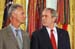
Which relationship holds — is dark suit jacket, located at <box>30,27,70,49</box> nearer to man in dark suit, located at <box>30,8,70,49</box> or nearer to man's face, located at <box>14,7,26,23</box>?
man in dark suit, located at <box>30,8,70,49</box>

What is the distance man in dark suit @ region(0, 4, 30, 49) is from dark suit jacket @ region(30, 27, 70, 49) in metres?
0.08

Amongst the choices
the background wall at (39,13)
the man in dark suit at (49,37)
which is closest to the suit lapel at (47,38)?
the man in dark suit at (49,37)

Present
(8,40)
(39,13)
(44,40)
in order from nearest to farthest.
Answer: (8,40) < (44,40) < (39,13)

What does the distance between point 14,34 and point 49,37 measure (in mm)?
363

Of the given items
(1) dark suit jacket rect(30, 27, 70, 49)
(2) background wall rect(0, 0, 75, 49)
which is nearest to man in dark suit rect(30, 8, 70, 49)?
(1) dark suit jacket rect(30, 27, 70, 49)

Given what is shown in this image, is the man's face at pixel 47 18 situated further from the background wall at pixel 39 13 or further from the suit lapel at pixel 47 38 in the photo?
the background wall at pixel 39 13

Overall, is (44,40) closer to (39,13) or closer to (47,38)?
(47,38)

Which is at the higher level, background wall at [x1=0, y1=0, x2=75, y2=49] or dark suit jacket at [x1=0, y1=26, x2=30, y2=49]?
background wall at [x1=0, y1=0, x2=75, y2=49]

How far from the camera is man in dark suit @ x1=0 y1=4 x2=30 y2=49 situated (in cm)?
224

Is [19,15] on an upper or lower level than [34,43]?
upper

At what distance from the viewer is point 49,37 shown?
2.43m

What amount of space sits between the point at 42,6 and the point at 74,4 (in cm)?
41

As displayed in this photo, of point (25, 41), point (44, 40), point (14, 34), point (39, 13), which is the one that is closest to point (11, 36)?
point (14, 34)

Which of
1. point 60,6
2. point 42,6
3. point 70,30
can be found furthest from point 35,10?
point 70,30
